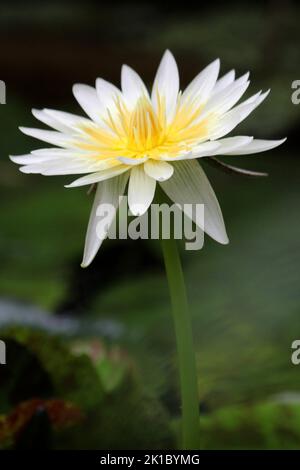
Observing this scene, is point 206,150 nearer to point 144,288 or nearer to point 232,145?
point 232,145

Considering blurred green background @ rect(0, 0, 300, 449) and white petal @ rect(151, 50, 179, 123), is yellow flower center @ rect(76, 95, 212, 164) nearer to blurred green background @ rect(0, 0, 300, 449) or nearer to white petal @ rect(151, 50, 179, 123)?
white petal @ rect(151, 50, 179, 123)

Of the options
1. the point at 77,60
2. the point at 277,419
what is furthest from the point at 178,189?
the point at 77,60

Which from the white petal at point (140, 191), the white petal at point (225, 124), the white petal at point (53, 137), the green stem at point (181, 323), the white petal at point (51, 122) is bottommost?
the green stem at point (181, 323)

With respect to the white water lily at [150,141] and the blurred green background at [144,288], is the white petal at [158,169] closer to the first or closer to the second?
the white water lily at [150,141]

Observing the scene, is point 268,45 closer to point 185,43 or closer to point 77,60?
point 185,43

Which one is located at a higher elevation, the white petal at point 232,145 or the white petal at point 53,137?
the white petal at point 53,137

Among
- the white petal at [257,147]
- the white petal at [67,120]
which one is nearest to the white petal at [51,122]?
the white petal at [67,120]

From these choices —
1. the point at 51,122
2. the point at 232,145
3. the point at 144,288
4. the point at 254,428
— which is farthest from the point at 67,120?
the point at 144,288
